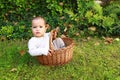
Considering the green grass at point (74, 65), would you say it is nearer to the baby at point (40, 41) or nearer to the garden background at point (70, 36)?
the garden background at point (70, 36)

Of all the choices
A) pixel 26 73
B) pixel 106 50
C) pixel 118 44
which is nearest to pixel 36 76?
pixel 26 73

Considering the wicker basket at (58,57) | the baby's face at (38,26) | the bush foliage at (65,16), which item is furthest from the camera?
the bush foliage at (65,16)

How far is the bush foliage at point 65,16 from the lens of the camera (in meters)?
7.14

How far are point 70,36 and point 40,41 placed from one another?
1.55 metres

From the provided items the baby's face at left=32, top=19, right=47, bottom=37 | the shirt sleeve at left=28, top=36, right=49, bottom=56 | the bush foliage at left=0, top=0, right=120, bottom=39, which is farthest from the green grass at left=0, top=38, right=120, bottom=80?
the baby's face at left=32, top=19, right=47, bottom=37

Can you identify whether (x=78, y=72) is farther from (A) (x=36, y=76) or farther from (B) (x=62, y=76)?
(A) (x=36, y=76)

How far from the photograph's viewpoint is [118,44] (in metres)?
6.69

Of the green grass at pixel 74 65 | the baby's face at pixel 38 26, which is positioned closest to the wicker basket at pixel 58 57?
the green grass at pixel 74 65

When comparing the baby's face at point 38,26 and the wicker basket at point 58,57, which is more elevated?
the baby's face at point 38,26

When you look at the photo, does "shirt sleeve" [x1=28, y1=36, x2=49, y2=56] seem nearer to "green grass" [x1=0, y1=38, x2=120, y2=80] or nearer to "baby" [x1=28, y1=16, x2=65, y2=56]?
"baby" [x1=28, y1=16, x2=65, y2=56]

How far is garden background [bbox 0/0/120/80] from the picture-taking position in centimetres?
561

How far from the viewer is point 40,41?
5.71 metres

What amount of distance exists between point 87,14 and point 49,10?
1081mm

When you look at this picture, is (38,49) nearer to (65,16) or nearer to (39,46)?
(39,46)
